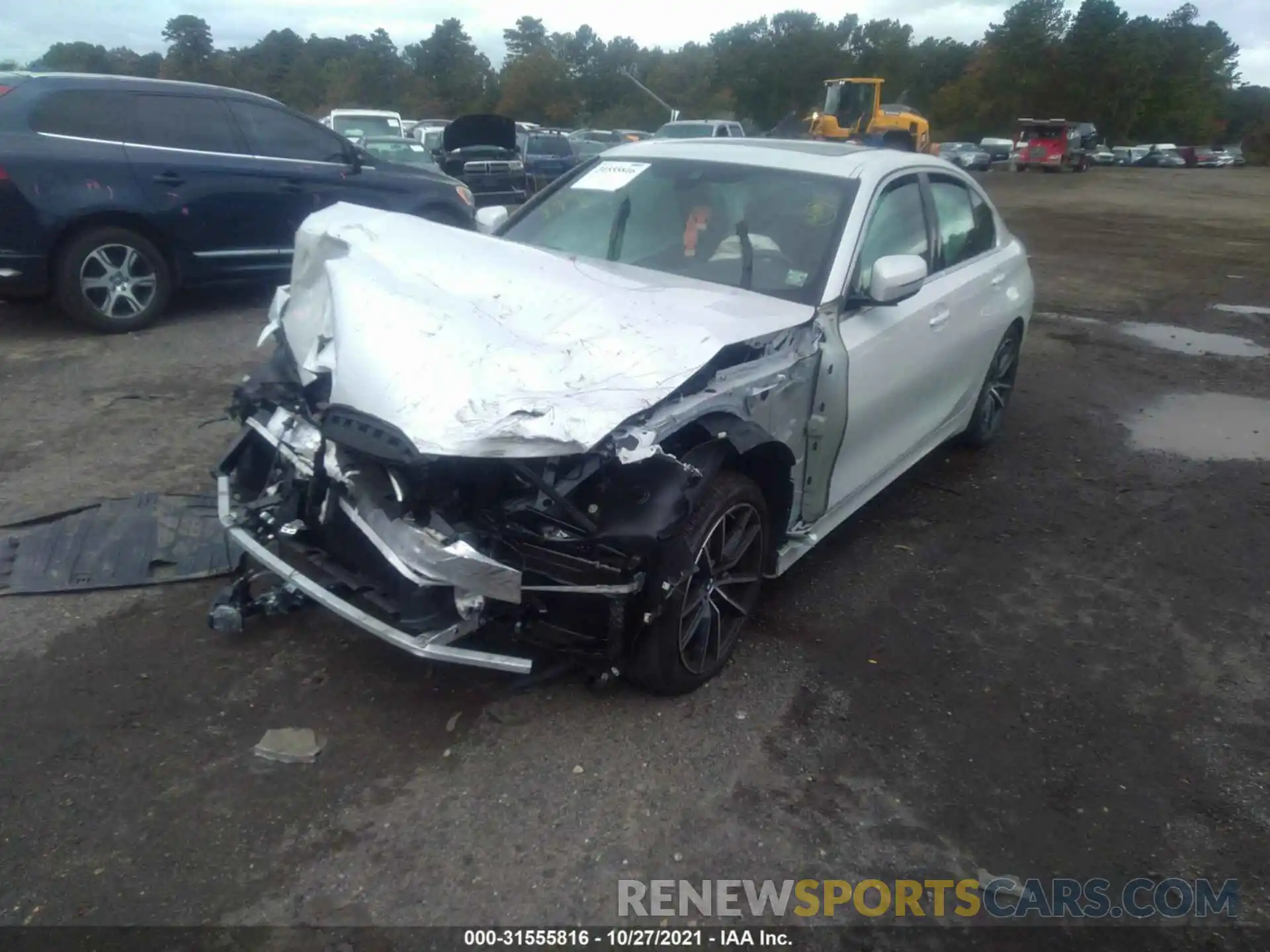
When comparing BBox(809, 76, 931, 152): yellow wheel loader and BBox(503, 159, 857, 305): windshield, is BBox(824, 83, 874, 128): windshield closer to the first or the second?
BBox(809, 76, 931, 152): yellow wheel loader

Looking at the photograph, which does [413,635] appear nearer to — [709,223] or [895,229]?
[709,223]

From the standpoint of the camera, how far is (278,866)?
2.53m

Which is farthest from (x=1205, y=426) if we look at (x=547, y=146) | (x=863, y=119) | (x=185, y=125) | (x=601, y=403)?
(x=863, y=119)

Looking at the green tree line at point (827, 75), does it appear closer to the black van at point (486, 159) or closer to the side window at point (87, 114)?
the black van at point (486, 159)

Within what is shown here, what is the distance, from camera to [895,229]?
14.1 feet

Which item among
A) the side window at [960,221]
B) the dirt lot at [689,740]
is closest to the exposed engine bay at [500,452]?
the dirt lot at [689,740]

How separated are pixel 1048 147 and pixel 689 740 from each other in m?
42.4

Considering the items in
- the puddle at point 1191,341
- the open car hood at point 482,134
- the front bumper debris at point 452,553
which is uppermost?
the open car hood at point 482,134

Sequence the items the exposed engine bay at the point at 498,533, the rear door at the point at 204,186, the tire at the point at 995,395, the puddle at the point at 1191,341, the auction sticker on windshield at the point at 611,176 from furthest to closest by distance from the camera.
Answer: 1. the puddle at the point at 1191,341
2. the rear door at the point at 204,186
3. the tire at the point at 995,395
4. the auction sticker on windshield at the point at 611,176
5. the exposed engine bay at the point at 498,533

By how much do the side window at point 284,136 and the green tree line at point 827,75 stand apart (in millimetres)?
53576

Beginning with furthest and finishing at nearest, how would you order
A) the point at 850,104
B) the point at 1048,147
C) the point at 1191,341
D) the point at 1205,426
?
1. the point at 1048,147
2. the point at 850,104
3. the point at 1191,341
4. the point at 1205,426

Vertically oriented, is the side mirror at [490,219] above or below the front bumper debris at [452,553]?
above

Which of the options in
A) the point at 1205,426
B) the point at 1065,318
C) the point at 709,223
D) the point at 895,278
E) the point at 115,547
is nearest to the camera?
the point at 895,278

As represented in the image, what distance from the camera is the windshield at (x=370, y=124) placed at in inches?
662
